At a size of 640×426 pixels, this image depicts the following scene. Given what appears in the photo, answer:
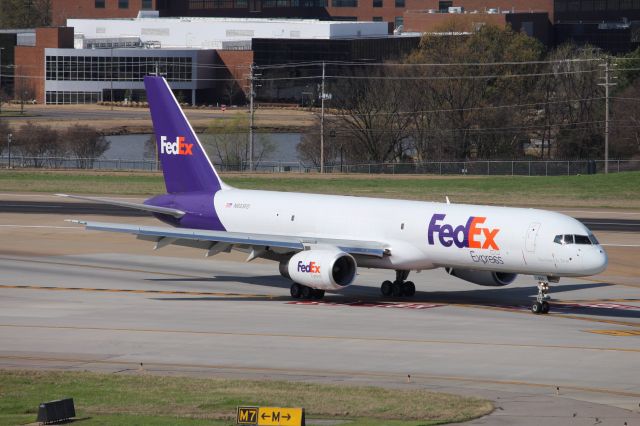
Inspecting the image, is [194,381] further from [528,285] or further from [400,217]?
[528,285]

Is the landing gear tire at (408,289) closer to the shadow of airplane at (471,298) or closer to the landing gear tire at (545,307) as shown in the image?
the shadow of airplane at (471,298)

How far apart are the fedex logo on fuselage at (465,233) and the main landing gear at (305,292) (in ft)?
16.7

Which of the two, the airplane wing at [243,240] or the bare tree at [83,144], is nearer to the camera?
the airplane wing at [243,240]

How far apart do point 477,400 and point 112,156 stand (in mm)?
131716

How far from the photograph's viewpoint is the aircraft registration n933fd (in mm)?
43656

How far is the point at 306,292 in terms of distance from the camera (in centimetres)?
4766

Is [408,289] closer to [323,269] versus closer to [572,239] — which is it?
[323,269]

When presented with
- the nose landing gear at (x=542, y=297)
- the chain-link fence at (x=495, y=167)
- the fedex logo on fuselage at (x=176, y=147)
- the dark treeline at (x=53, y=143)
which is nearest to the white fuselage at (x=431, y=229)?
the nose landing gear at (x=542, y=297)

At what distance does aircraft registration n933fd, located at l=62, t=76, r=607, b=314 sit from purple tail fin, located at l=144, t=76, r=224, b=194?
44mm

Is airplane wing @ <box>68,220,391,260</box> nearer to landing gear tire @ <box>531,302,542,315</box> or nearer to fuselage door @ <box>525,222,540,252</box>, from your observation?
fuselage door @ <box>525,222,540,252</box>

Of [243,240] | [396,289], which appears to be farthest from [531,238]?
[243,240]

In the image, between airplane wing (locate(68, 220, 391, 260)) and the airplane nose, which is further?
airplane wing (locate(68, 220, 391, 260))

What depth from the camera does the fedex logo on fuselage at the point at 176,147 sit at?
53906 mm

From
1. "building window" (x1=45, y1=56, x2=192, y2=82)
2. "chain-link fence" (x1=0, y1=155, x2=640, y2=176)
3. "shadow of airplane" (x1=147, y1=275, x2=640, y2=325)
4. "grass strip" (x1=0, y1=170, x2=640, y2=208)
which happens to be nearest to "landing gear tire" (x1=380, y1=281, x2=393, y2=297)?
"shadow of airplane" (x1=147, y1=275, x2=640, y2=325)
